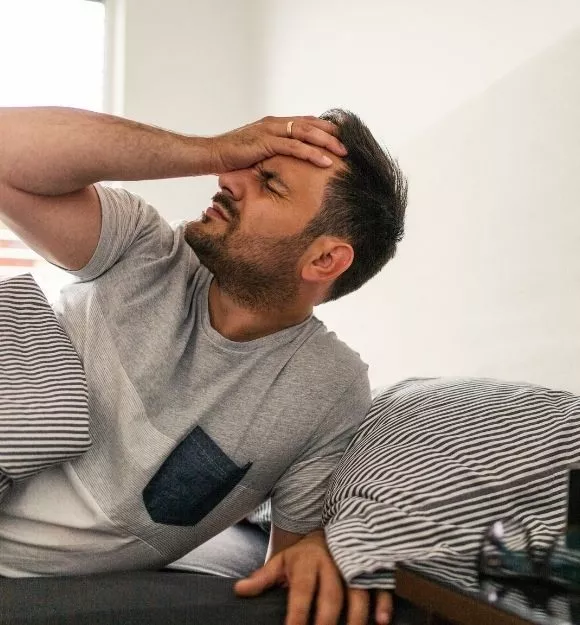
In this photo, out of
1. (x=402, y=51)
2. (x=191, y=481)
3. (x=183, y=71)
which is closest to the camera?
(x=191, y=481)

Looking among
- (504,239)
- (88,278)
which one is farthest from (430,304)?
(88,278)

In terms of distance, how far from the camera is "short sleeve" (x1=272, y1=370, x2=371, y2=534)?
1205mm

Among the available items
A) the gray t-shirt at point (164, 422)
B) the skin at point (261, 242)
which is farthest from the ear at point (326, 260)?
the gray t-shirt at point (164, 422)

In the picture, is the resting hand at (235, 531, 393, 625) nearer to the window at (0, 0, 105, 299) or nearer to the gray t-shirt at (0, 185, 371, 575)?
the gray t-shirt at (0, 185, 371, 575)

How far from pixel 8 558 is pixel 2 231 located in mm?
1909

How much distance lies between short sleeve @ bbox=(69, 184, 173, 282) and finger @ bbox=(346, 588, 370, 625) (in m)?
0.60

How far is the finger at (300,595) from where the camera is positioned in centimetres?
87

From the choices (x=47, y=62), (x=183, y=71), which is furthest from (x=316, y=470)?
(x=47, y=62)

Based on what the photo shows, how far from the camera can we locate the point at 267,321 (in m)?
1.31

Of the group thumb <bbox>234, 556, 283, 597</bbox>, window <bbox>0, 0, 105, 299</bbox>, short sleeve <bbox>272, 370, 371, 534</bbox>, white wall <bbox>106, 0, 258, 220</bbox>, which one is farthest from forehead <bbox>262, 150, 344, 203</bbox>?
window <bbox>0, 0, 105, 299</bbox>

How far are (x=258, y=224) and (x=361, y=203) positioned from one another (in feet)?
0.60

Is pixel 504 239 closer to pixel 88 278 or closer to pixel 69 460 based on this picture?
pixel 88 278

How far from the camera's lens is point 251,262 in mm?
1267

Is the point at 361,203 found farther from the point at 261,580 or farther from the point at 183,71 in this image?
the point at 183,71
